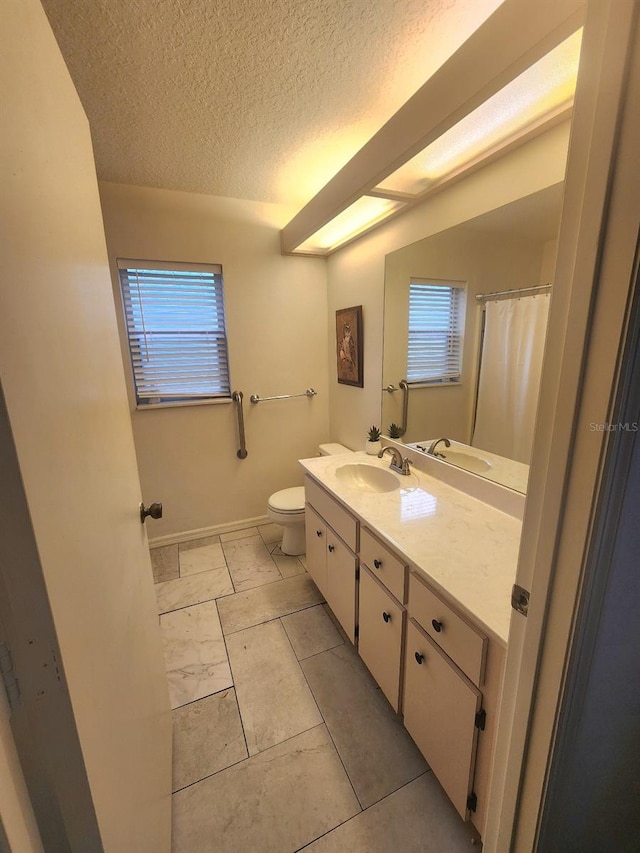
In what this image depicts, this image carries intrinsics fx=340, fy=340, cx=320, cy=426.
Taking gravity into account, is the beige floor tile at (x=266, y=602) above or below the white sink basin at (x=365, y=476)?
below

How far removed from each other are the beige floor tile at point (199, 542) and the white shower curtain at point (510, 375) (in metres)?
2.14

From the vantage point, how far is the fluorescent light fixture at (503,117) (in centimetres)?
92

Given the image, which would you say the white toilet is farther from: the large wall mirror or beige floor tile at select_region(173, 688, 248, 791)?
beige floor tile at select_region(173, 688, 248, 791)

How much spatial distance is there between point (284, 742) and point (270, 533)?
156cm

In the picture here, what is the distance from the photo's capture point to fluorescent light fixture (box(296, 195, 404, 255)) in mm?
1771

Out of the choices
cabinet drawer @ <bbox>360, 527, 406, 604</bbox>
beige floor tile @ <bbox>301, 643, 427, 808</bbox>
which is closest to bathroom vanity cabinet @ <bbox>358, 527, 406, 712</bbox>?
cabinet drawer @ <bbox>360, 527, 406, 604</bbox>

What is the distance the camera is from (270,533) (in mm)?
2854

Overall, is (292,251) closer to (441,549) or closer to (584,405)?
(441,549)

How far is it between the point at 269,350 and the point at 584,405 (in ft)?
7.73

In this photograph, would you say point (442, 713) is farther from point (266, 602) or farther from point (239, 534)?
point (239, 534)

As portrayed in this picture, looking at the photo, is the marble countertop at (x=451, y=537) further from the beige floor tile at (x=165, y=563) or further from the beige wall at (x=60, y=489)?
the beige floor tile at (x=165, y=563)

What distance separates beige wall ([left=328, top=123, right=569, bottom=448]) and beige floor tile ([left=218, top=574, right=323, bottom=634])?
3.55 feet

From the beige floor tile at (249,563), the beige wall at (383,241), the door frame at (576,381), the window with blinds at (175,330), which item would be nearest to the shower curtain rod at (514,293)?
the beige wall at (383,241)

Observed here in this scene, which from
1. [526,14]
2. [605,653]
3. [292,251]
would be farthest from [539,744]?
[292,251]
